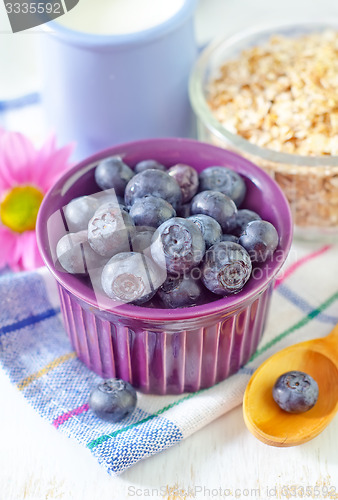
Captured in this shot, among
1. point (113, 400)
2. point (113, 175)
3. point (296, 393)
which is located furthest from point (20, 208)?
point (296, 393)

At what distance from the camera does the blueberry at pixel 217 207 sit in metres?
0.69

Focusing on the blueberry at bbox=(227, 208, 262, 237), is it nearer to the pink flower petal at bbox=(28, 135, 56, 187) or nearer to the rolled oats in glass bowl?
the rolled oats in glass bowl

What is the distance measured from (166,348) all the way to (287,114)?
40cm

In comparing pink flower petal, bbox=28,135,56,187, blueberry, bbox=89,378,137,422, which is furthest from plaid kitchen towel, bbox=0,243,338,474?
pink flower petal, bbox=28,135,56,187

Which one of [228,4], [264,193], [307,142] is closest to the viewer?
[264,193]

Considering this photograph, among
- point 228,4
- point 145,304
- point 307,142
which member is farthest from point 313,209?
point 228,4

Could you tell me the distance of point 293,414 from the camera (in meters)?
0.73

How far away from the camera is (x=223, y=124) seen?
0.93m

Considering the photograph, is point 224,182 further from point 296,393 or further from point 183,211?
point 296,393

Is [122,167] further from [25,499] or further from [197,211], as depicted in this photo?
[25,499]

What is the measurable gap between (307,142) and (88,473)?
1.72ft

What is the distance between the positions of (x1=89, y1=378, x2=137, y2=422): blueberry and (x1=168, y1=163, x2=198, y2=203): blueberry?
231mm

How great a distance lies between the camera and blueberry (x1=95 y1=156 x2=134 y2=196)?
74 cm

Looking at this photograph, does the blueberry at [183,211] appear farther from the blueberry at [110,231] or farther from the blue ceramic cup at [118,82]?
the blue ceramic cup at [118,82]
